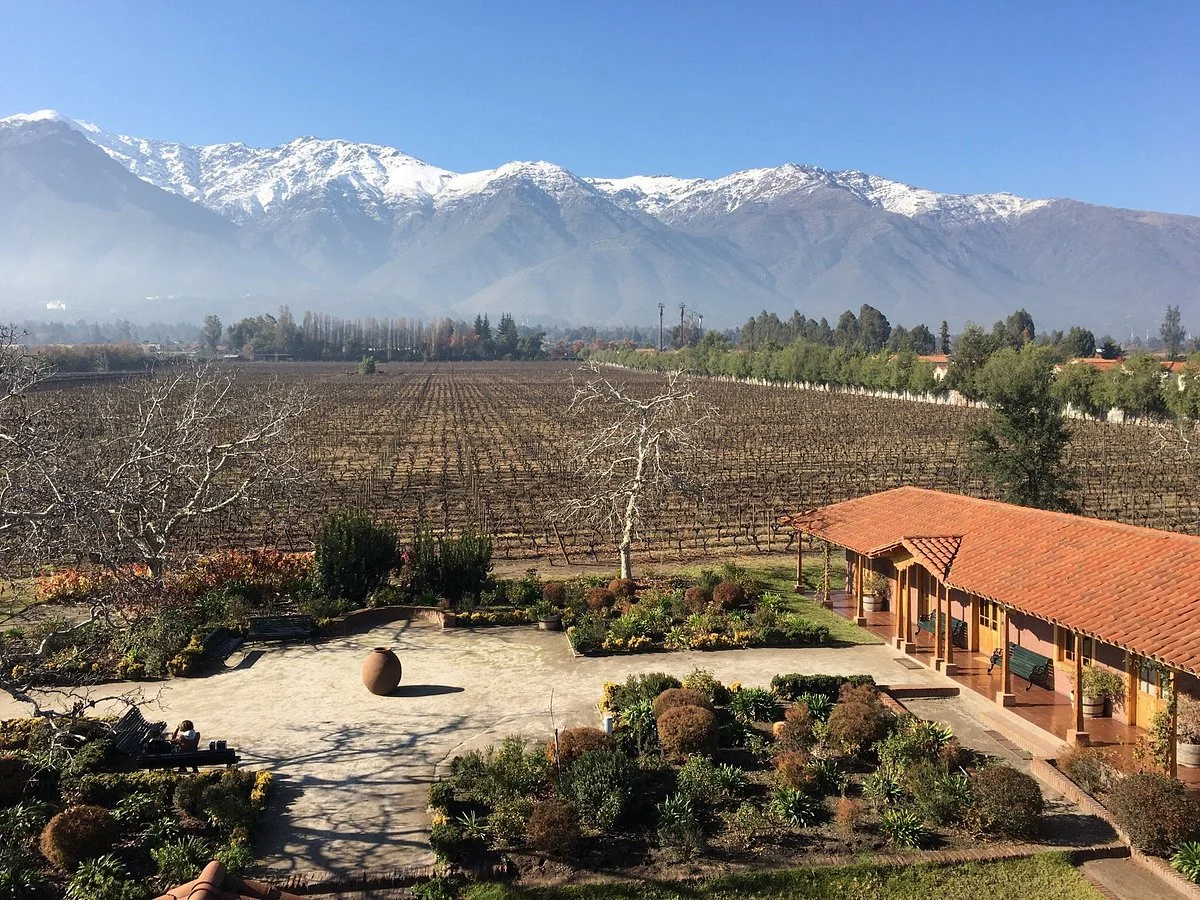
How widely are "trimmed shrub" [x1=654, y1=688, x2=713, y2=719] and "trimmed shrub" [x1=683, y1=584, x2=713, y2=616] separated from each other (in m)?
7.57

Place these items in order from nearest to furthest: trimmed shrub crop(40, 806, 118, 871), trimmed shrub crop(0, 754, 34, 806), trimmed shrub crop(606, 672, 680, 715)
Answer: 1. trimmed shrub crop(40, 806, 118, 871)
2. trimmed shrub crop(0, 754, 34, 806)
3. trimmed shrub crop(606, 672, 680, 715)

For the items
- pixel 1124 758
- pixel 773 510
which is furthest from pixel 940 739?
pixel 773 510

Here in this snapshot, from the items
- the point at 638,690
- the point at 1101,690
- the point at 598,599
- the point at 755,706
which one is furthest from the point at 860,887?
the point at 598,599

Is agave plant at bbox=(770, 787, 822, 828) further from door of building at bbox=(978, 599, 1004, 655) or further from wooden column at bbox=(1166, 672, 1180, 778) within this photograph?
door of building at bbox=(978, 599, 1004, 655)

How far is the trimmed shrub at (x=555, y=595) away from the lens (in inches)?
1001

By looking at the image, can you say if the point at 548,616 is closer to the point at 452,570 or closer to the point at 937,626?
the point at 452,570

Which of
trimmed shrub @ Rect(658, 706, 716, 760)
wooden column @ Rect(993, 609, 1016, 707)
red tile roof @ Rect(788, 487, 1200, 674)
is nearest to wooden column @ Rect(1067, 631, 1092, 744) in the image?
red tile roof @ Rect(788, 487, 1200, 674)

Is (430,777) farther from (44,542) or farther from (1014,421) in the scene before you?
(1014,421)

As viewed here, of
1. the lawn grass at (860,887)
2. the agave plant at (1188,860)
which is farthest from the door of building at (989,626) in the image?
the lawn grass at (860,887)

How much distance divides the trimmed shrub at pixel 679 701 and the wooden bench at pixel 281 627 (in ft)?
35.0

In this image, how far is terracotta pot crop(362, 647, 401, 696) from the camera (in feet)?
62.2

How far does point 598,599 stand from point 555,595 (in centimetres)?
123

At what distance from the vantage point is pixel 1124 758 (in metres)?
15.3

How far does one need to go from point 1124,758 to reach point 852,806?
528 centimetres
